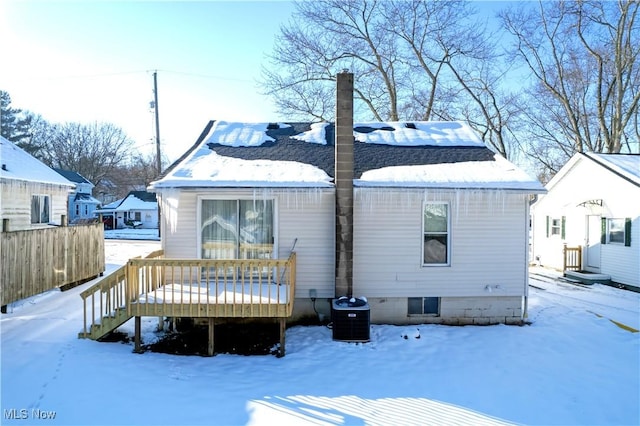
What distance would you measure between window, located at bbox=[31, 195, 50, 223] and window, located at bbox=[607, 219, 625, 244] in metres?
18.1

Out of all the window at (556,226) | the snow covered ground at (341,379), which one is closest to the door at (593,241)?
the window at (556,226)

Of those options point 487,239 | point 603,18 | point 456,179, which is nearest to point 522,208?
point 487,239

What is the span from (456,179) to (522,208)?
67.4 inches

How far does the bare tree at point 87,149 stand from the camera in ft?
148

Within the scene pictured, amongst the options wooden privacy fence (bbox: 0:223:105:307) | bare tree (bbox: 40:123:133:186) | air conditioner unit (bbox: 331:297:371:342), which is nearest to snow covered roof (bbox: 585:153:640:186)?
air conditioner unit (bbox: 331:297:371:342)

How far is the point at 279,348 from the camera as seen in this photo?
653 cm

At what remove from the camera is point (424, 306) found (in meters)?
8.07

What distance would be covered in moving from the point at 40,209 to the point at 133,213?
1093 inches

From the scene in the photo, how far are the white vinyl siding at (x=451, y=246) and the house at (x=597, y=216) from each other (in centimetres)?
374

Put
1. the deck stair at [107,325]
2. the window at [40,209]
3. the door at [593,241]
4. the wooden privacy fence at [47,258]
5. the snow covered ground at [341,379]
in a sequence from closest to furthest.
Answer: the snow covered ground at [341,379], the deck stair at [107,325], the wooden privacy fence at [47,258], the window at [40,209], the door at [593,241]

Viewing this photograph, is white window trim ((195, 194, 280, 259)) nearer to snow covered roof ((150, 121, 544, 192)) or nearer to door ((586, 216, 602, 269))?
snow covered roof ((150, 121, 544, 192))

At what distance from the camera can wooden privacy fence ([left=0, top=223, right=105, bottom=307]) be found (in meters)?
8.12

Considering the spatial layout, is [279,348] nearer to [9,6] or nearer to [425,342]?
[425,342]

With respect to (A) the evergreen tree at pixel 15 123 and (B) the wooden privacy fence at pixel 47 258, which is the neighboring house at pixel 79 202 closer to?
(A) the evergreen tree at pixel 15 123
